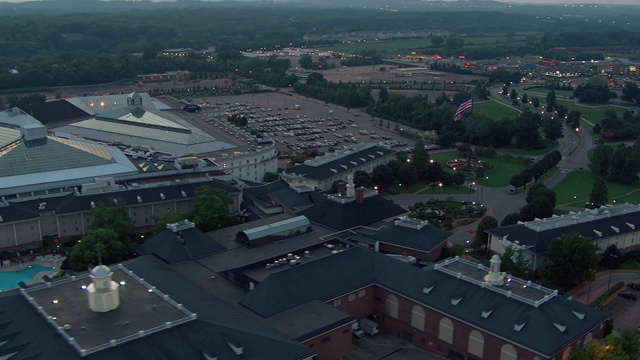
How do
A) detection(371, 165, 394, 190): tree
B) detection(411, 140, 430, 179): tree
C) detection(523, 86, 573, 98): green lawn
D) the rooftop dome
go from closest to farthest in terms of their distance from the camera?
the rooftop dome < detection(371, 165, 394, 190): tree < detection(411, 140, 430, 179): tree < detection(523, 86, 573, 98): green lawn

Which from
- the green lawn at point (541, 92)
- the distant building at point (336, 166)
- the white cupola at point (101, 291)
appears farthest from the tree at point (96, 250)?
the green lawn at point (541, 92)

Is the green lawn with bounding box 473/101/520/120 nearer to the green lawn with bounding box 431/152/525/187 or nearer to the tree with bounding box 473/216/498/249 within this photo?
the green lawn with bounding box 431/152/525/187

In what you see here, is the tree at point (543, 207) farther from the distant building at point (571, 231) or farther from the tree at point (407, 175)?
the tree at point (407, 175)

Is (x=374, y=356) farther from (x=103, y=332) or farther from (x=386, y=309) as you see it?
(x=103, y=332)

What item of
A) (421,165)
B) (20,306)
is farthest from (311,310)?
(421,165)

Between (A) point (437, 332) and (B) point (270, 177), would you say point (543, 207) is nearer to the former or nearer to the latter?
(A) point (437, 332)

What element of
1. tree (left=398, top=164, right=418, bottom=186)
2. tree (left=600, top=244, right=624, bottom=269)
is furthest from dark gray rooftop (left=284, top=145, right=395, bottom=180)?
tree (left=600, top=244, right=624, bottom=269)
